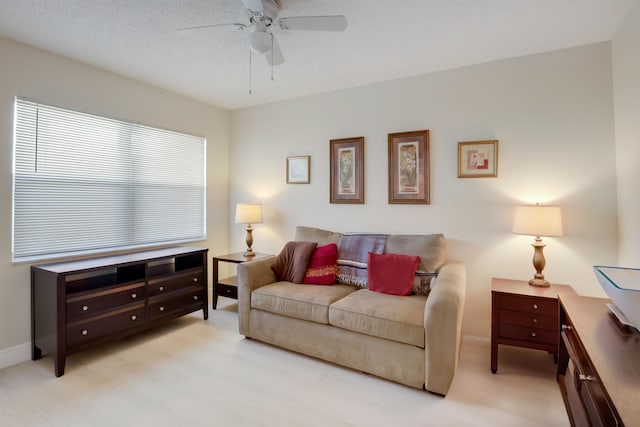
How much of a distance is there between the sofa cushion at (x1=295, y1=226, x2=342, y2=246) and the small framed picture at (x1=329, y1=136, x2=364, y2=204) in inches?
16.4

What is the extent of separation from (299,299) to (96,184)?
2.22 m

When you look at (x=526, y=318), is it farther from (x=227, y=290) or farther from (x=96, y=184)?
(x=96, y=184)

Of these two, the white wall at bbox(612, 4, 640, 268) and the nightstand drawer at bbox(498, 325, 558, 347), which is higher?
the white wall at bbox(612, 4, 640, 268)

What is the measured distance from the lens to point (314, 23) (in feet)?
6.04

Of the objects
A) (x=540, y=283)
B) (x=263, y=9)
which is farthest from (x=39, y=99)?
(x=540, y=283)

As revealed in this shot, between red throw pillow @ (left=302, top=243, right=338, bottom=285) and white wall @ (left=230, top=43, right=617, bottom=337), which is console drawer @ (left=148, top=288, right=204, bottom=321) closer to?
red throw pillow @ (left=302, top=243, right=338, bottom=285)

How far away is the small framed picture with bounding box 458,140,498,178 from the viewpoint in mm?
2795

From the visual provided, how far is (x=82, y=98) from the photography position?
113 inches

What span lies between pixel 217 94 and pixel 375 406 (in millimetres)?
3481

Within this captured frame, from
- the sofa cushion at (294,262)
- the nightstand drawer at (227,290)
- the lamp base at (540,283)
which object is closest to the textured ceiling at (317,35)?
the sofa cushion at (294,262)

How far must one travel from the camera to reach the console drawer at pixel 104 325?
2.39m

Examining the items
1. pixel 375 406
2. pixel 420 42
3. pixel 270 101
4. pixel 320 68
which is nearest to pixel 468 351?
pixel 375 406

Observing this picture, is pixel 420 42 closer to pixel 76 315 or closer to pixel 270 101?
pixel 270 101

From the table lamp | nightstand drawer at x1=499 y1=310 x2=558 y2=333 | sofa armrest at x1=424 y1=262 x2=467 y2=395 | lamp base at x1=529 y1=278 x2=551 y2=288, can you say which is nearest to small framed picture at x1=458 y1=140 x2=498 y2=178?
lamp base at x1=529 y1=278 x2=551 y2=288
